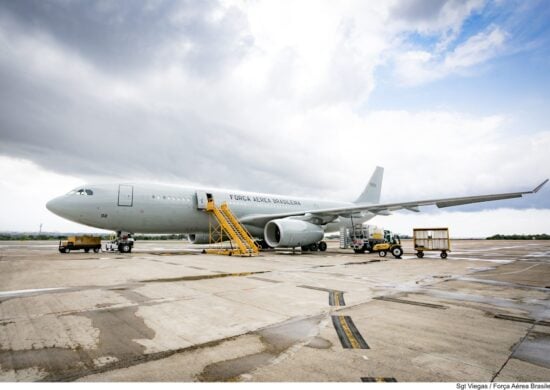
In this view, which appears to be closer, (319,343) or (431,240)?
(319,343)

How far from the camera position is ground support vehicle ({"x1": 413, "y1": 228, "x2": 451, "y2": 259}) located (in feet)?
57.4

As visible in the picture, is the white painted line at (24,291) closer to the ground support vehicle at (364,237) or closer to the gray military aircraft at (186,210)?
the gray military aircraft at (186,210)

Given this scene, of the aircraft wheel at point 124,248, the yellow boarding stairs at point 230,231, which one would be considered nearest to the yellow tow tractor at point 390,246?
the yellow boarding stairs at point 230,231

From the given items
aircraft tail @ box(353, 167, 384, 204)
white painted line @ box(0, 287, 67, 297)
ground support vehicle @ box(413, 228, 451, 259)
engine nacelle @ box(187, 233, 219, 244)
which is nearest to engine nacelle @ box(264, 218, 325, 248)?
engine nacelle @ box(187, 233, 219, 244)

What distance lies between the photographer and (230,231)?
1838 centimetres

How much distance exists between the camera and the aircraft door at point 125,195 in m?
16.8

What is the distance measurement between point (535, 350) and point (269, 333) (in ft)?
10.3

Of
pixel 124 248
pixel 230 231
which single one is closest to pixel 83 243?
pixel 124 248

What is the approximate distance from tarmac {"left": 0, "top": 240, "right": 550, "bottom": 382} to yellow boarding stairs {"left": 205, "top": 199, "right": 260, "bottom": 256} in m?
10.6

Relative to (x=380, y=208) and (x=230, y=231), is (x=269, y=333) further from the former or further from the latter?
(x=380, y=208)

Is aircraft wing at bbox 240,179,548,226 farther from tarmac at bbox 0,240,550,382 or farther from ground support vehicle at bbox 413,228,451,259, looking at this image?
tarmac at bbox 0,240,550,382

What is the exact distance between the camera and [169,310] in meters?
4.84

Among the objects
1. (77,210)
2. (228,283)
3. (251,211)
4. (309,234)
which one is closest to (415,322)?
(228,283)

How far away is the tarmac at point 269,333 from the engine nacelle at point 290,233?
1145 cm
